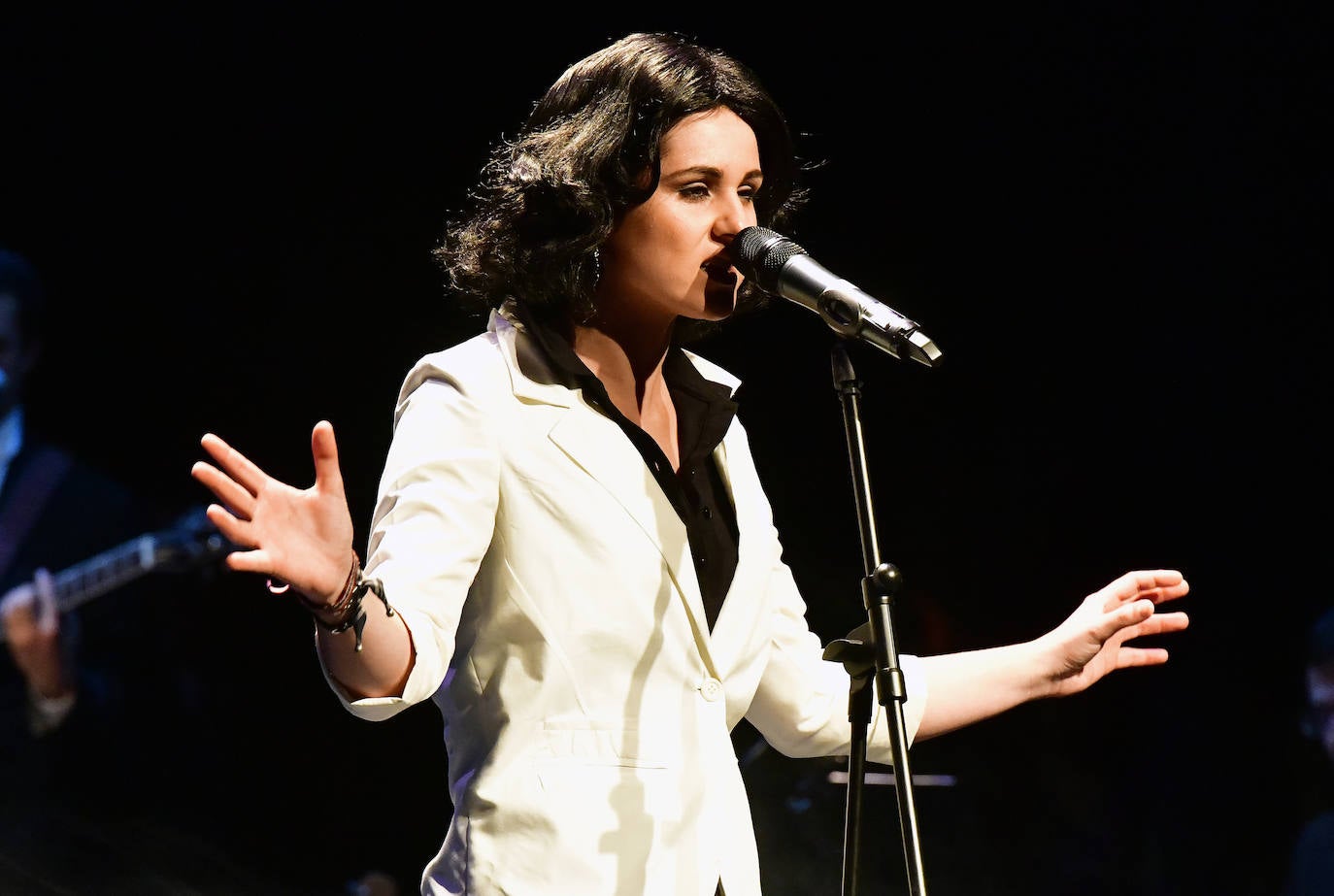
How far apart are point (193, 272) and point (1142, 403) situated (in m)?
2.71

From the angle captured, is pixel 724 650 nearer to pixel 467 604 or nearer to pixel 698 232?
pixel 467 604

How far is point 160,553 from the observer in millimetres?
3658

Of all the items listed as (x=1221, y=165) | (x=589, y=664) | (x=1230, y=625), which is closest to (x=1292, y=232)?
(x=1221, y=165)

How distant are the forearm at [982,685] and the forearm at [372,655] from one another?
92 cm

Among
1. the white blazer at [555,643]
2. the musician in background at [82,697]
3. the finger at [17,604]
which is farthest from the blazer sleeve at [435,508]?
the finger at [17,604]

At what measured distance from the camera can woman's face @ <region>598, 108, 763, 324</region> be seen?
179 cm

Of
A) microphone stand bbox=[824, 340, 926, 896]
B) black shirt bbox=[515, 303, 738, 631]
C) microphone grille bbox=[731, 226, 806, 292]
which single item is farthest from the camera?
black shirt bbox=[515, 303, 738, 631]

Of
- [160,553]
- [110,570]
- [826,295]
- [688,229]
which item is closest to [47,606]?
[110,570]

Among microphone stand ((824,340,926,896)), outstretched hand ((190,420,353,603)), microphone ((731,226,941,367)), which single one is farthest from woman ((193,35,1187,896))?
microphone stand ((824,340,926,896))

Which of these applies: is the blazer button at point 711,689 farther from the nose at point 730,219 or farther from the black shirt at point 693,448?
the nose at point 730,219

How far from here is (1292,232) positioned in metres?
3.74

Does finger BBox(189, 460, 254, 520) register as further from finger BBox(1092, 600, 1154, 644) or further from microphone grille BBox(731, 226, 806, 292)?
finger BBox(1092, 600, 1154, 644)

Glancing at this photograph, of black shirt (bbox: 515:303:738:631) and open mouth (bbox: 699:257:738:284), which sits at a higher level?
open mouth (bbox: 699:257:738:284)

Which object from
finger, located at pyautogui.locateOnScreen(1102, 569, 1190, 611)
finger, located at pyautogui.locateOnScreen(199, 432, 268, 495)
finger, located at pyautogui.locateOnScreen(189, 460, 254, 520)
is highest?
finger, located at pyautogui.locateOnScreen(199, 432, 268, 495)
